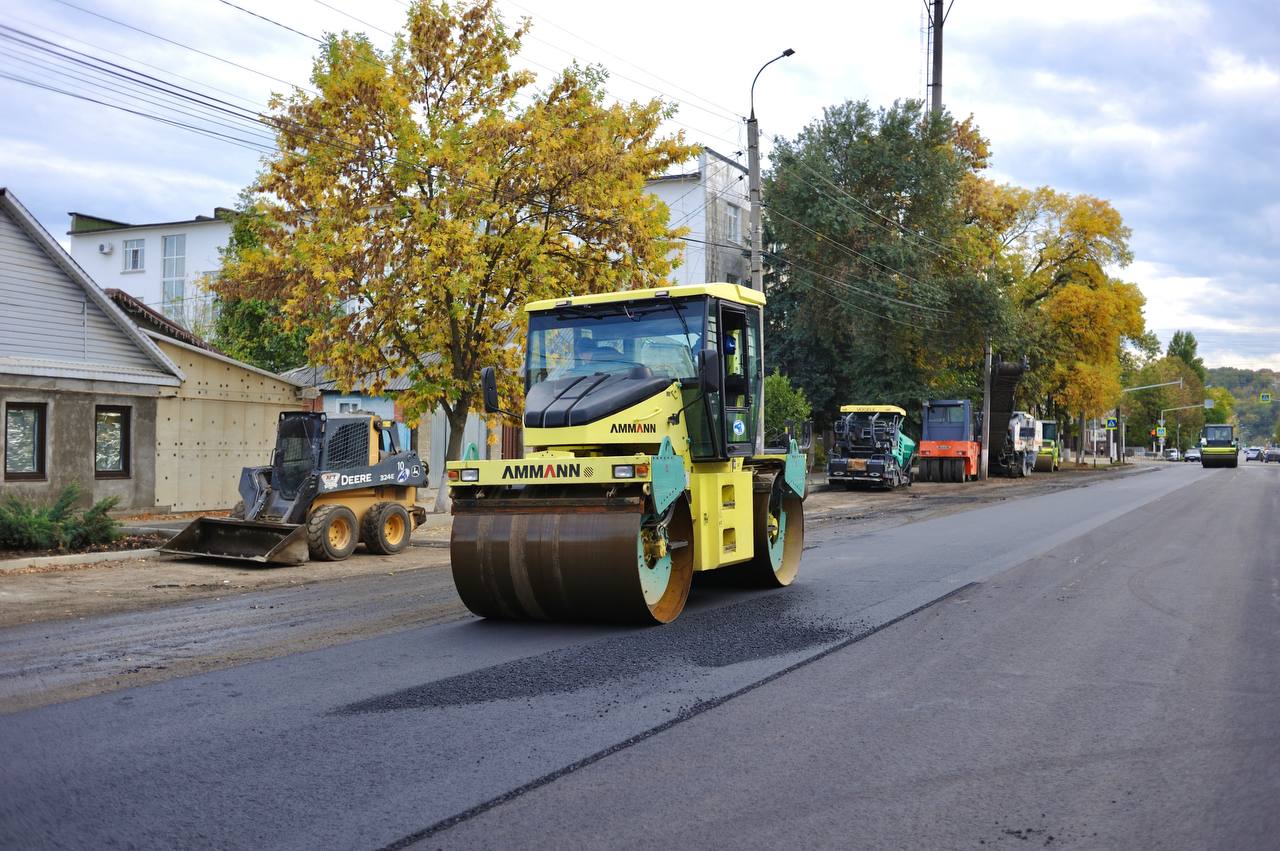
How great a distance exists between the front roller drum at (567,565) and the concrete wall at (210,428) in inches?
576

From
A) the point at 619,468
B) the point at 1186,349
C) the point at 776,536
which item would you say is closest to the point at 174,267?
the point at 776,536

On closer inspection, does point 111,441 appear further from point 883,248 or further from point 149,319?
point 883,248

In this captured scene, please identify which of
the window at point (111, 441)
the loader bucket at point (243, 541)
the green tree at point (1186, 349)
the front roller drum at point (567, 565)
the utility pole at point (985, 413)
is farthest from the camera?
the green tree at point (1186, 349)

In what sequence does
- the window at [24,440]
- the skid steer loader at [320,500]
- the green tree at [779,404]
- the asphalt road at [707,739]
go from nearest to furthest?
the asphalt road at [707,739] < the skid steer loader at [320,500] < the window at [24,440] < the green tree at [779,404]

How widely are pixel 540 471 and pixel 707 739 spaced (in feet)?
11.9

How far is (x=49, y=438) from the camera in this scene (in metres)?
19.0

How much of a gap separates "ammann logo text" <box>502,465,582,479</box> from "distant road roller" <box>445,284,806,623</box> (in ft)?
0.04

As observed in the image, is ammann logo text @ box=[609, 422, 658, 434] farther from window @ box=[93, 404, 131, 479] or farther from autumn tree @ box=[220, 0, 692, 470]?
window @ box=[93, 404, 131, 479]

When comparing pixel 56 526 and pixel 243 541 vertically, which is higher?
pixel 56 526

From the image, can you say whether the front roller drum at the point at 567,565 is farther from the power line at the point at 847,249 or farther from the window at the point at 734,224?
the window at the point at 734,224

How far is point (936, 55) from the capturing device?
4547 cm

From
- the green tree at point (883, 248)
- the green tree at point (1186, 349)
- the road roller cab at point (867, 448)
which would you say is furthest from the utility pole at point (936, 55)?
the green tree at point (1186, 349)

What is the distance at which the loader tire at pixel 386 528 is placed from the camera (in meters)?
15.7

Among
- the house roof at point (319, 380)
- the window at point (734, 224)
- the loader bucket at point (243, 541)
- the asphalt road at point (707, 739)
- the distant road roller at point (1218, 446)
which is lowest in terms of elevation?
the asphalt road at point (707, 739)
